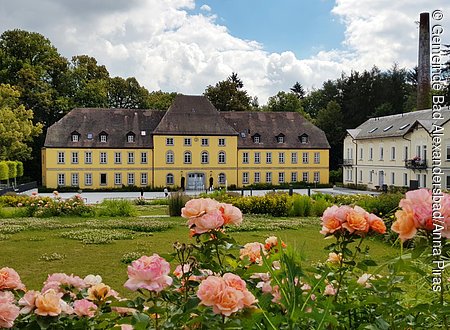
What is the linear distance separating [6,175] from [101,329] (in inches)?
1672

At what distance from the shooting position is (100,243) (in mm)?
13414

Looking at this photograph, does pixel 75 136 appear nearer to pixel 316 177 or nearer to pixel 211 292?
pixel 316 177

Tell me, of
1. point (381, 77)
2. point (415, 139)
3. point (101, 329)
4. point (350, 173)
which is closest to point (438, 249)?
point (101, 329)

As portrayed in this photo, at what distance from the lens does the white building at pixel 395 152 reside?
37.8 m

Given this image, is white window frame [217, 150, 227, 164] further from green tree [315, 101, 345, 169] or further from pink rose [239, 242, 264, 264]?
pink rose [239, 242, 264, 264]

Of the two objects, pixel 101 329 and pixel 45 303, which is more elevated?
pixel 45 303

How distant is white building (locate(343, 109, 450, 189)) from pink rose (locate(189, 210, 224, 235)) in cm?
3478

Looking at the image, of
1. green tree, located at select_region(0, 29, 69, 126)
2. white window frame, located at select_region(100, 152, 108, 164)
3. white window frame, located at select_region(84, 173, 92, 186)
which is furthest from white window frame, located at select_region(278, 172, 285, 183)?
green tree, located at select_region(0, 29, 69, 126)

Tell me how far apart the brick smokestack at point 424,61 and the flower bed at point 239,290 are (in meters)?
44.2

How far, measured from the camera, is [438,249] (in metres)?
2.01

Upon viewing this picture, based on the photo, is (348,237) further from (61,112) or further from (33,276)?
(61,112)

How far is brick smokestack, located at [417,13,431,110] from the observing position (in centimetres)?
4203

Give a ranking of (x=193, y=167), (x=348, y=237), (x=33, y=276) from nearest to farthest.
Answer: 1. (x=348, y=237)
2. (x=33, y=276)
3. (x=193, y=167)

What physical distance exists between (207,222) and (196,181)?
47414mm
